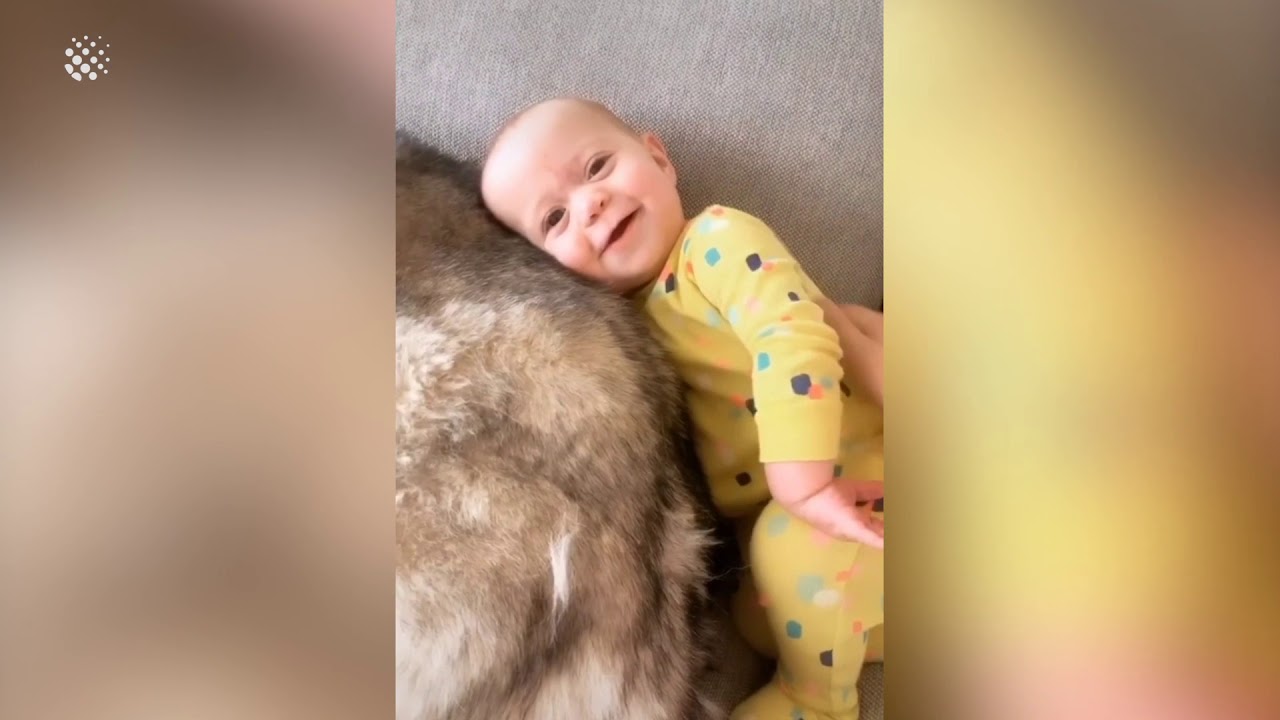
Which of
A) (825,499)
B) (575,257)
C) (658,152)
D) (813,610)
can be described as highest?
(658,152)

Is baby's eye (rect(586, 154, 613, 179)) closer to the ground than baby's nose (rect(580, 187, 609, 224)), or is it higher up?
higher up

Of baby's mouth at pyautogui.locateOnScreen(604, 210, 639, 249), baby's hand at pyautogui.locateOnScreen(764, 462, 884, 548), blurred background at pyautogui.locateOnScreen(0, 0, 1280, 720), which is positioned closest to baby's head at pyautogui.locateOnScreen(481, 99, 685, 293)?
baby's mouth at pyautogui.locateOnScreen(604, 210, 639, 249)

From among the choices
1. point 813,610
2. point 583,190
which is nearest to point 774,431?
point 813,610

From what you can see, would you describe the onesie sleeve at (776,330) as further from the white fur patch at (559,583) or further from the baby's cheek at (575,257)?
Result: the white fur patch at (559,583)

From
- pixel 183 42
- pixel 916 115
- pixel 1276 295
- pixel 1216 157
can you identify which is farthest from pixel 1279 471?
pixel 183 42

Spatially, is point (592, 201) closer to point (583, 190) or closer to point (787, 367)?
point (583, 190)

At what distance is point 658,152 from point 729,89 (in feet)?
0.34

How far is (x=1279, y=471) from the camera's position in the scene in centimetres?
82

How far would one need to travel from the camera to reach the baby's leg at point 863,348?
0.79 metres

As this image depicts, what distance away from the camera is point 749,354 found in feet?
2.53

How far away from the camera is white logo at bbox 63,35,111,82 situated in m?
0.73

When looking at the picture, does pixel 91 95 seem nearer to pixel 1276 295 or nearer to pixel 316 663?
pixel 316 663

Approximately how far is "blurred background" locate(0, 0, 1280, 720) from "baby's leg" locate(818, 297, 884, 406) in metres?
0.02

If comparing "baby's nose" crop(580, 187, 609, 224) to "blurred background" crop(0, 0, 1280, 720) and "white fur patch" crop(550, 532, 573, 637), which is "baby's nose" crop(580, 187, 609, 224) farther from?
"white fur patch" crop(550, 532, 573, 637)
